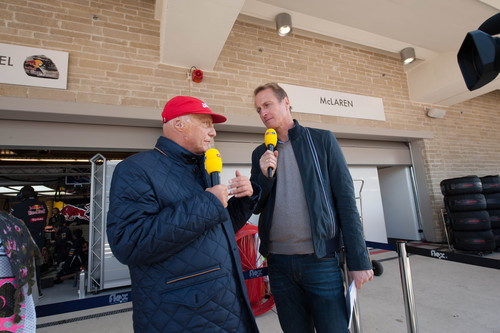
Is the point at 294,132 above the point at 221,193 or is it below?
above

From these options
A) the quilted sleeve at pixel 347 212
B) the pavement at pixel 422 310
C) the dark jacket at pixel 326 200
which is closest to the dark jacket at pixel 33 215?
the pavement at pixel 422 310

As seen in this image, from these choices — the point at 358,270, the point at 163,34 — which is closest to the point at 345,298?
the point at 358,270

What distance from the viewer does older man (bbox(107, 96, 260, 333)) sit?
3.02 feet

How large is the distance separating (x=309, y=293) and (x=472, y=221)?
5711mm

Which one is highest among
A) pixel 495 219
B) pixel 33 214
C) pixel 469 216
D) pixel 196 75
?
pixel 196 75

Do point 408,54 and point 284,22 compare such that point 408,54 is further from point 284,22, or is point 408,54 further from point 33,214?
point 33,214

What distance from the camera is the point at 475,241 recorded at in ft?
16.8

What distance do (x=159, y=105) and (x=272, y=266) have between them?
3556 mm

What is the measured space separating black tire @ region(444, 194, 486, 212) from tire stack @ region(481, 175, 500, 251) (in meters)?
0.46

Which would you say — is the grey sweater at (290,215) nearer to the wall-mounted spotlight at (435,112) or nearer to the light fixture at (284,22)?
the light fixture at (284,22)

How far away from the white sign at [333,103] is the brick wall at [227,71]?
0.51ft

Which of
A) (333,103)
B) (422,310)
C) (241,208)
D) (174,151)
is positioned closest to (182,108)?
(174,151)

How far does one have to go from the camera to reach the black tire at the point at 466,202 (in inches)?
206

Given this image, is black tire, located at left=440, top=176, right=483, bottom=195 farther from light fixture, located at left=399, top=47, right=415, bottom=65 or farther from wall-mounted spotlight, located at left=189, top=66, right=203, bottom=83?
wall-mounted spotlight, located at left=189, top=66, right=203, bottom=83
